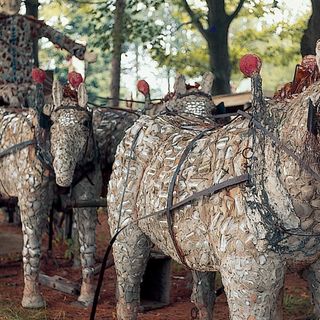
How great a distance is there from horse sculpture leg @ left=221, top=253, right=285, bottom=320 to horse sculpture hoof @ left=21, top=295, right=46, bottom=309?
3.65 metres

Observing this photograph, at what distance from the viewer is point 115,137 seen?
294 inches

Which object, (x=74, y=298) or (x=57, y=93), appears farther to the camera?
(x=74, y=298)

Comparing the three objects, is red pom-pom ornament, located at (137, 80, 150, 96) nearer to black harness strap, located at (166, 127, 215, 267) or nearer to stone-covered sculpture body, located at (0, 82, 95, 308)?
stone-covered sculpture body, located at (0, 82, 95, 308)

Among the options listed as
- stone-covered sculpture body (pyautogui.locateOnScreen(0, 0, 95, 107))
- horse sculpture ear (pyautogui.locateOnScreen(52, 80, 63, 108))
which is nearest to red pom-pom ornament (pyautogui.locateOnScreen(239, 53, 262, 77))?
horse sculpture ear (pyautogui.locateOnScreen(52, 80, 63, 108))

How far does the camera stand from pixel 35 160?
6.76 m

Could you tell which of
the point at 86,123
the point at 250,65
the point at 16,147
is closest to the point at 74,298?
the point at 16,147

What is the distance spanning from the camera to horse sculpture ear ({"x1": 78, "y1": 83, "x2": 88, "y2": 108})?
6.42 meters

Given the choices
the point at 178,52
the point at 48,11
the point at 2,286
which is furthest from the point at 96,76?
the point at 2,286

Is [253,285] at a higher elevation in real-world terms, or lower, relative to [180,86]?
lower

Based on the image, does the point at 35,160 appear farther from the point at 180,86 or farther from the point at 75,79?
the point at 180,86

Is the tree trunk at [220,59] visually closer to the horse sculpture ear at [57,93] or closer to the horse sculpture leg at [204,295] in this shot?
the horse sculpture ear at [57,93]

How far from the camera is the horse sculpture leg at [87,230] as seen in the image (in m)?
7.05

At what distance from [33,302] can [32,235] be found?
2.19ft

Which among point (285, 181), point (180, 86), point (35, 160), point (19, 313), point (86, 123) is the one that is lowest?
point (19, 313)
